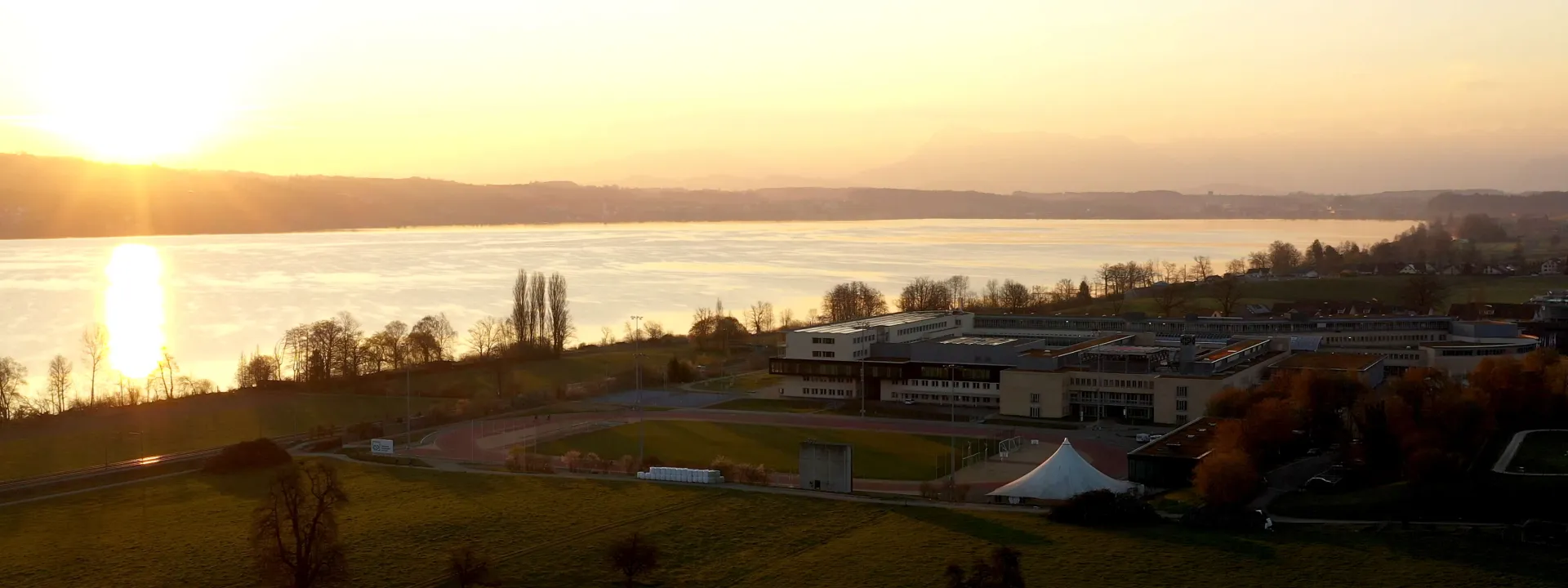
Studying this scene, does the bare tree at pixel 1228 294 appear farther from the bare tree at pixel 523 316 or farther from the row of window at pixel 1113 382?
the bare tree at pixel 523 316

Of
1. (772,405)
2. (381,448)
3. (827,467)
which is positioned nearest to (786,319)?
(772,405)

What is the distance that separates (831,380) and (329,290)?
41.1 m

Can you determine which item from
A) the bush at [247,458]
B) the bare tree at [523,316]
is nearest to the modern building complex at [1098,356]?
the bare tree at [523,316]

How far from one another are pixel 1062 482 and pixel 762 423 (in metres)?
10.5

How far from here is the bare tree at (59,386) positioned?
30.3m

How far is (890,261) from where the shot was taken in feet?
315

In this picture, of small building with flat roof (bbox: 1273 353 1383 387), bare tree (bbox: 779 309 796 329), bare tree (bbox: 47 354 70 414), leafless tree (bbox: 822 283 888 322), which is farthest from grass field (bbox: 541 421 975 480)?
leafless tree (bbox: 822 283 888 322)

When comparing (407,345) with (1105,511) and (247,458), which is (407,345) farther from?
(1105,511)

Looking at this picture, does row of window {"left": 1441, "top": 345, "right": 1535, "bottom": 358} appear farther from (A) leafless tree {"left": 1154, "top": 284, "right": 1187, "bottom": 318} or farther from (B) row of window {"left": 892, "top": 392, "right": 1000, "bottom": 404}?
(A) leafless tree {"left": 1154, "top": 284, "right": 1187, "bottom": 318}

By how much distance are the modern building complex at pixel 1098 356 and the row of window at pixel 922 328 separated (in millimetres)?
47

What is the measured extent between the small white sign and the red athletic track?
0.64 meters

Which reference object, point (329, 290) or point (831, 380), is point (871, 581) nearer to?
point (831, 380)

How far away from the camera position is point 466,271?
8112 cm

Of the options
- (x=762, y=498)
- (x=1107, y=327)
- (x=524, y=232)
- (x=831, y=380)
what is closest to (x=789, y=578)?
(x=762, y=498)
